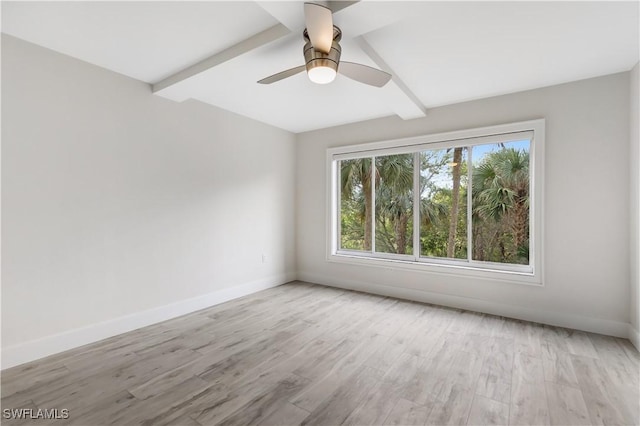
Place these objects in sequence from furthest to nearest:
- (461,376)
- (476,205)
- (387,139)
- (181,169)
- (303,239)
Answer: (303,239) → (387,139) → (476,205) → (181,169) → (461,376)

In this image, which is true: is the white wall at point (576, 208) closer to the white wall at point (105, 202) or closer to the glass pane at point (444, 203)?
the glass pane at point (444, 203)

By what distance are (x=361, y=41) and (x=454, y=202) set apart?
8.07 feet

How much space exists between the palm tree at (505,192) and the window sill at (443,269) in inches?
12.3

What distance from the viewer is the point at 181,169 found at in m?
3.33

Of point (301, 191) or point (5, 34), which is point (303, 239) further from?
point (5, 34)

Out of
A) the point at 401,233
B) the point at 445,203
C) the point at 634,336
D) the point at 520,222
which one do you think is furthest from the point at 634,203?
the point at 401,233

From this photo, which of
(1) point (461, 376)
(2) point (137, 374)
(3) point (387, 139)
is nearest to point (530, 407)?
(1) point (461, 376)

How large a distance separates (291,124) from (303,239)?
74.7 inches

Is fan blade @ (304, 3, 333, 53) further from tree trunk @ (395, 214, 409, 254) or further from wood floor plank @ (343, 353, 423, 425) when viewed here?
tree trunk @ (395, 214, 409, 254)

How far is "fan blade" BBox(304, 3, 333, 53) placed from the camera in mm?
1492

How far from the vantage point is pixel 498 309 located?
328cm

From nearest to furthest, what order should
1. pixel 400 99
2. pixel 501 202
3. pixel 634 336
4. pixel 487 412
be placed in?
pixel 487 412 < pixel 634 336 < pixel 400 99 < pixel 501 202

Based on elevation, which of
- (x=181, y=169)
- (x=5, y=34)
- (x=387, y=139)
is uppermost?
(x=5, y=34)

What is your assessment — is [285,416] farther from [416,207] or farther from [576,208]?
[576,208]
